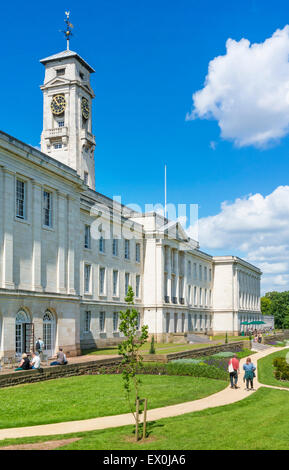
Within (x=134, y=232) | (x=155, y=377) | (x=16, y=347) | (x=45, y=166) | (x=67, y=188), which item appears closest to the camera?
(x=155, y=377)

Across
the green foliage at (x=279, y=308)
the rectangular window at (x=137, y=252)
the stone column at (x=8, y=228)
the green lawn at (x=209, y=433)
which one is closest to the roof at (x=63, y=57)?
the rectangular window at (x=137, y=252)

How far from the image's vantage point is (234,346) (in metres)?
51.7

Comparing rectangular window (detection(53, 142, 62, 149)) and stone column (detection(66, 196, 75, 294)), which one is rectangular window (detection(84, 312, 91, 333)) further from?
rectangular window (detection(53, 142, 62, 149))

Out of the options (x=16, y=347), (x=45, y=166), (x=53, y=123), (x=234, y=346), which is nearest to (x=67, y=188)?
(x=45, y=166)

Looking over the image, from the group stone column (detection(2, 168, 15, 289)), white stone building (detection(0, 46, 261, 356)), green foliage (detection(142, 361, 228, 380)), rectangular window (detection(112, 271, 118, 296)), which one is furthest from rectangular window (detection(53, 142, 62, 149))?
green foliage (detection(142, 361, 228, 380))

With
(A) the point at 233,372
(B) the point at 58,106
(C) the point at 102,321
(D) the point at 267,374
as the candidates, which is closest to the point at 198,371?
(A) the point at 233,372

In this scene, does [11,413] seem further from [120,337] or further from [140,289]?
[140,289]

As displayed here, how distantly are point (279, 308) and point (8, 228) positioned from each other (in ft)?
416

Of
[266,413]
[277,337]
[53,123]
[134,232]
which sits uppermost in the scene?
[53,123]

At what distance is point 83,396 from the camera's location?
2056cm

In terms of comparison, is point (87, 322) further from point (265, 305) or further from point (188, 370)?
point (265, 305)

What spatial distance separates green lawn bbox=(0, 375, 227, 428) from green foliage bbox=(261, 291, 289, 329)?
107970mm

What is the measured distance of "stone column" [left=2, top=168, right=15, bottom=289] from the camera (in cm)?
2975

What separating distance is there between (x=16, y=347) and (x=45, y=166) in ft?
38.1
